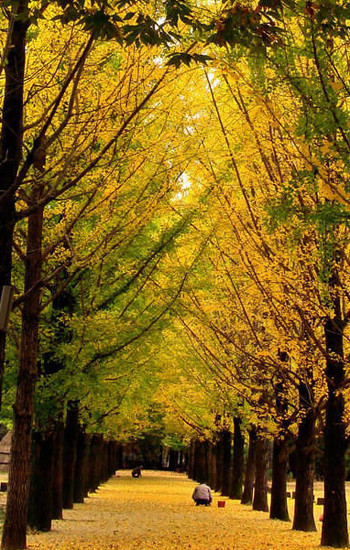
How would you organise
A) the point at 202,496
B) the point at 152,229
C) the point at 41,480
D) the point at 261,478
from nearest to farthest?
the point at 41,480 < the point at 152,229 < the point at 261,478 < the point at 202,496

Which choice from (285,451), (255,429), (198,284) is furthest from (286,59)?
(255,429)

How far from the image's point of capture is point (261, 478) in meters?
21.6

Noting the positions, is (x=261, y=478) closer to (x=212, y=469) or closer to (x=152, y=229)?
(x=152, y=229)

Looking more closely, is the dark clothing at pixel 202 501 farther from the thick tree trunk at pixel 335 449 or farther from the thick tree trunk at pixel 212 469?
the thick tree trunk at pixel 212 469

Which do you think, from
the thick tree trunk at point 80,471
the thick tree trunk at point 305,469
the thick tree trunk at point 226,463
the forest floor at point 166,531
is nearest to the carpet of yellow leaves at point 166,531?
the forest floor at point 166,531

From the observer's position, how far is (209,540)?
1353cm

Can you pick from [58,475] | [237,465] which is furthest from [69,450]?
[237,465]

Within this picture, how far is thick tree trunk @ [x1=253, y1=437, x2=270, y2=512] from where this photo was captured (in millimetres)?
21630

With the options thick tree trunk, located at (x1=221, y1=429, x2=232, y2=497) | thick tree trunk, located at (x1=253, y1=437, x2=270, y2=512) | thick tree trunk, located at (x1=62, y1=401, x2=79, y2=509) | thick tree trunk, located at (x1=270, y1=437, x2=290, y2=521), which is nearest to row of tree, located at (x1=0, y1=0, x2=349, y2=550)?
thick tree trunk, located at (x1=270, y1=437, x2=290, y2=521)

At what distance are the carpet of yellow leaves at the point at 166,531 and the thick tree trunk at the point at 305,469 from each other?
1.07 ft

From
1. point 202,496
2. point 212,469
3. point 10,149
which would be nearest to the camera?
point 10,149

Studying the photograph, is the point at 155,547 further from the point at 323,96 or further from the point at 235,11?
the point at 235,11

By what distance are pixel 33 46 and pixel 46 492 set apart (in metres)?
8.19

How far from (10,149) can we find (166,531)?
36.3ft
